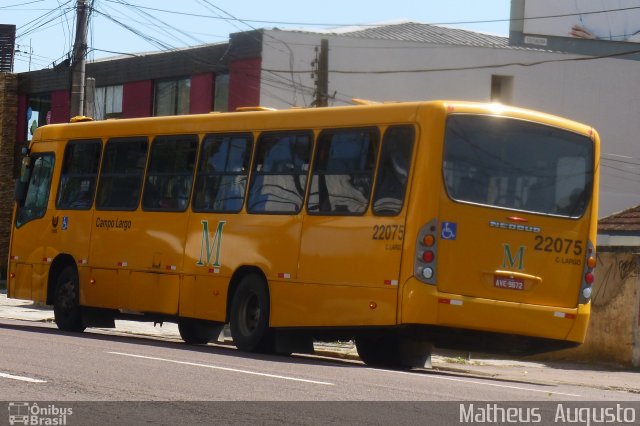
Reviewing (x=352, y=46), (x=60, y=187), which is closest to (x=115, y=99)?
(x=352, y=46)

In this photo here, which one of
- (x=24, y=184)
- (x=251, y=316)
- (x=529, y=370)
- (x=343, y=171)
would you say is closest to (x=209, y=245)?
(x=251, y=316)

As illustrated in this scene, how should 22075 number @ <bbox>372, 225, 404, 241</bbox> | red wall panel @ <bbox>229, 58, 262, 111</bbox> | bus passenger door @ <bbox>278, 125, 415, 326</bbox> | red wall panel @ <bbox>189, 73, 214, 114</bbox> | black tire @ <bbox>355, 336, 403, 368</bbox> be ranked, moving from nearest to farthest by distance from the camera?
1. 22075 number @ <bbox>372, 225, 404, 241</bbox>
2. bus passenger door @ <bbox>278, 125, 415, 326</bbox>
3. black tire @ <bbox>355, 336, 403, 368</bbox>
4. red wall panel @ <bbox>229, 58, 262, 111</bbox>
5. red wall panel @ <bbox>189, 73, 214, 114</bbox>

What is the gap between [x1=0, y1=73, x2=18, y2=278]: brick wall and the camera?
5362 cm

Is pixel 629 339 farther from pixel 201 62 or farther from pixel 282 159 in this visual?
pixel 201 62

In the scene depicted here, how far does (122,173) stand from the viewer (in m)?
20.8

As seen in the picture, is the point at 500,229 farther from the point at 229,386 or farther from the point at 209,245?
the point at 229,386

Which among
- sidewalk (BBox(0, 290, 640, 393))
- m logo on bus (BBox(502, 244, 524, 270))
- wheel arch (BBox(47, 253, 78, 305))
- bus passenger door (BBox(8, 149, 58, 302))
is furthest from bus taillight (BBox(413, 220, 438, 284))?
bus passenger door (BBox(8, 149, 58, 302))

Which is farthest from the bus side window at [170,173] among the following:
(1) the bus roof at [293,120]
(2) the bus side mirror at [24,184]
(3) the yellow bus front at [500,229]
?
(3) the yellow bus front at [500,229]

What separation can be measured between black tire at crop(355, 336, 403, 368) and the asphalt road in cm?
239

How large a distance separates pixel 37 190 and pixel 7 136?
31.8 meters

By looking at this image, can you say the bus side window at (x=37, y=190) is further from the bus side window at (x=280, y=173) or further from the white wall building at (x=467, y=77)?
the white wall building at (x=467, y=77)

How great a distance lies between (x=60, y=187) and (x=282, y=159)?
589 centimetres

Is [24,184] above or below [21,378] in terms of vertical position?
above

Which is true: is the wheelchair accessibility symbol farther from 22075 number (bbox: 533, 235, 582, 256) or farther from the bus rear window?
22075 number (bbox: 533, 235, 582, 256)
